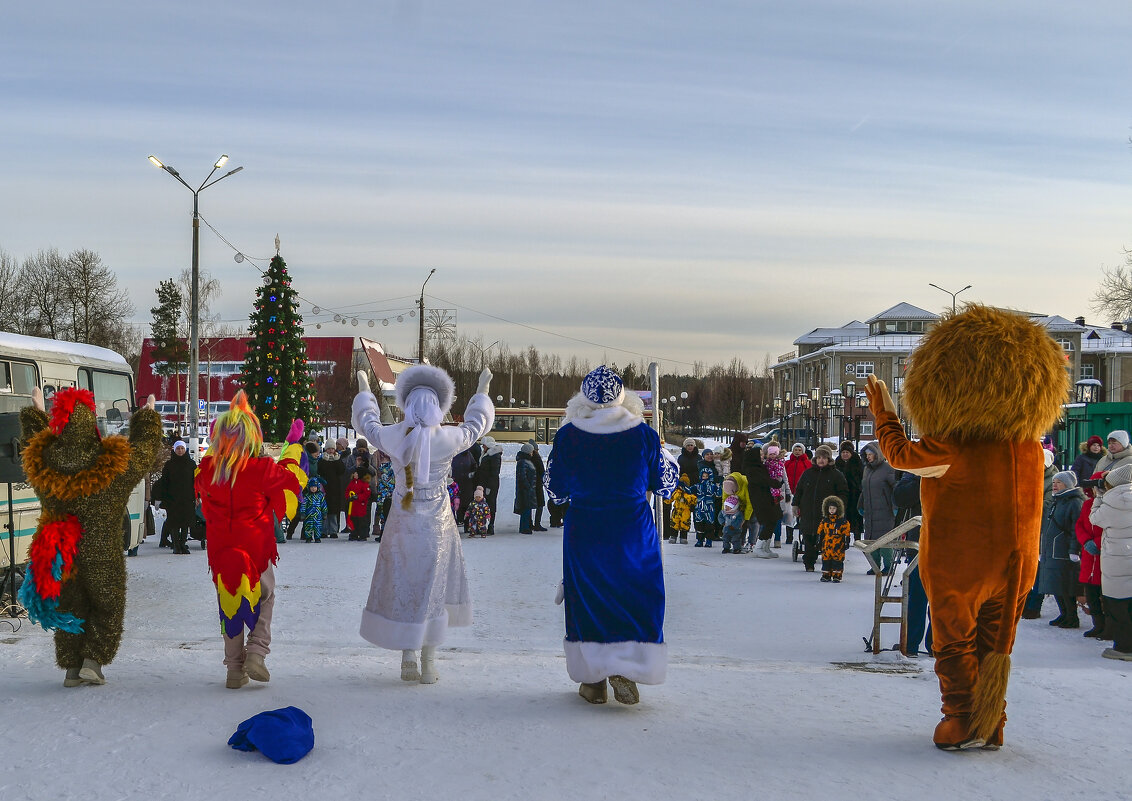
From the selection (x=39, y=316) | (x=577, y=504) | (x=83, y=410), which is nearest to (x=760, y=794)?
(x=577, y=504)

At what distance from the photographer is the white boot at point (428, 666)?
6125 millimetres

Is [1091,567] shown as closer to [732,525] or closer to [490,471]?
[732,525]

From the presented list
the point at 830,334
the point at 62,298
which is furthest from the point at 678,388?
the point at 62,298

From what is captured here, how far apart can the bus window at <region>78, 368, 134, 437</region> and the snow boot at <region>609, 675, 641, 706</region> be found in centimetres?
962

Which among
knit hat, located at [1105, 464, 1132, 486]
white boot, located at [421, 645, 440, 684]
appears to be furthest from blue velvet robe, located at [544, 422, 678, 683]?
knit hat, located at [1105, 464, 1132, 486]

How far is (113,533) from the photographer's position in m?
5.98

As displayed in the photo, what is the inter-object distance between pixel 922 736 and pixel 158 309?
50720 mm

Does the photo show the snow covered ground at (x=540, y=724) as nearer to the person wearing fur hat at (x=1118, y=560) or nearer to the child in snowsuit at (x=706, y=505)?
the person wearing fur hat at (x=1118, y=560)

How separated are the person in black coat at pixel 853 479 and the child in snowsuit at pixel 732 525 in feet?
5.23

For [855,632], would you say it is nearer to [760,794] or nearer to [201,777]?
[760,794]

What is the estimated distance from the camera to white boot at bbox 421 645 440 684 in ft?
20.1

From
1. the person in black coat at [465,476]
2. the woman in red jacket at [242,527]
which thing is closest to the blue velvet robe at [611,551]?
the woman in red jacket at [242,527]

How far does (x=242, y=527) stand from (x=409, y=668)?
1306 mm

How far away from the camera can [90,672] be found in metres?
5.81
